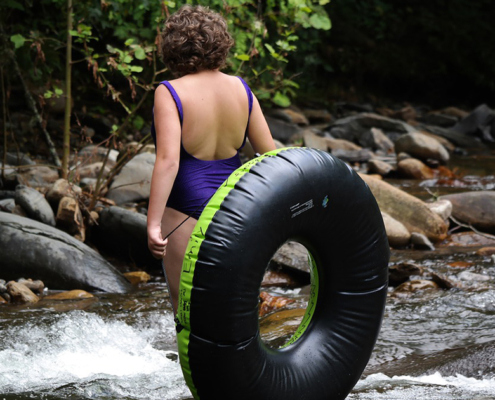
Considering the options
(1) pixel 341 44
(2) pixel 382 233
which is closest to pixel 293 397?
(2) pixel 382 233

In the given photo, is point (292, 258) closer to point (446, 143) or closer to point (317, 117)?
point (446, 143)

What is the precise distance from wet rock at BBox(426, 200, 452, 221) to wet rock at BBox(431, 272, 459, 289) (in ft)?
6.42

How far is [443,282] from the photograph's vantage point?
15.8ft

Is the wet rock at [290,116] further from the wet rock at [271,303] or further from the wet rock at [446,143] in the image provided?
the wet rock at [271,303]

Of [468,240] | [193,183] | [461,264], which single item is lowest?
[468,240]

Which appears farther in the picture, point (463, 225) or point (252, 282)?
point (463, 225)

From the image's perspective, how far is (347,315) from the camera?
9.00 ft

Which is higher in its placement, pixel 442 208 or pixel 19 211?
pixel 19 211

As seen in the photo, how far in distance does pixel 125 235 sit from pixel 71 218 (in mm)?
448

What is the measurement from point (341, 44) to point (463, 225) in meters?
9.79

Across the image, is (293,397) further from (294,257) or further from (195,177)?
(294,257)

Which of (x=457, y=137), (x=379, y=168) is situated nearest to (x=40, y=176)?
(x=379, y=168)

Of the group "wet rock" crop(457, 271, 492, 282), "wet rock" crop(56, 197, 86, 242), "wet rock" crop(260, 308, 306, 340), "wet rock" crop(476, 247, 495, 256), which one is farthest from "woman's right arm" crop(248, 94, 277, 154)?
"wet rock" crop(476, 247, 495, 256)

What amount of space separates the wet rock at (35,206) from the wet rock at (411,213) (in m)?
3.20
